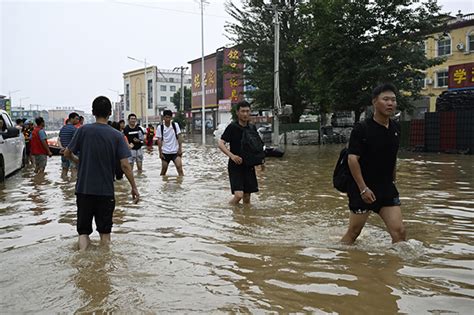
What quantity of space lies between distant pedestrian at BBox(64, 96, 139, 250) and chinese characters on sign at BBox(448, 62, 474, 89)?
17160mm

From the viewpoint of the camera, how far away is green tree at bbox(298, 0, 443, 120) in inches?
815

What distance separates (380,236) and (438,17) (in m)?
18.8

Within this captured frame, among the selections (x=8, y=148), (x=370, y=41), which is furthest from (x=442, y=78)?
(x=8, y=148)

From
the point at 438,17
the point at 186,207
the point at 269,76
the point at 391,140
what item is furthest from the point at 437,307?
the point at 269,76

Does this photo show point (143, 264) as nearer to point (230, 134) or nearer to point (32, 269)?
point (32, 269)

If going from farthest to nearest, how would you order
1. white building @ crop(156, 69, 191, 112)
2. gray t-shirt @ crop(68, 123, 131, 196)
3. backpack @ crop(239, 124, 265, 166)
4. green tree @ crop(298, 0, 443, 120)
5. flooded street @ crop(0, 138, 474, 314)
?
white building @ crop(156, 69, 191, 112) → green tree @ crop(298, 0, 443, 120) → backpack @ crop(239, 124, 265, 166) → gray t-shirt @ crop(68, 123, 131, 196) → flooded street @ crop(0, 138, 474, 314)

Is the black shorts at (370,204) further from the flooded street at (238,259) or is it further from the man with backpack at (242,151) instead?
the man with backpack at (242,151)

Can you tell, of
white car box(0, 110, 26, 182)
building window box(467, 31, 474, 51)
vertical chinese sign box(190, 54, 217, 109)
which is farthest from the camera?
vertical chinese sign box(190, 54, 217, 109)

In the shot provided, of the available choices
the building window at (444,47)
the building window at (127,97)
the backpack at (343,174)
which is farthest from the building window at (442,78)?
the building window at (127,97)

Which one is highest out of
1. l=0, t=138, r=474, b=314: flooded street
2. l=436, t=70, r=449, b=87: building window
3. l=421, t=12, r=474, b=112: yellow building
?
l=421, t=12, r=474, b=112: yellow building

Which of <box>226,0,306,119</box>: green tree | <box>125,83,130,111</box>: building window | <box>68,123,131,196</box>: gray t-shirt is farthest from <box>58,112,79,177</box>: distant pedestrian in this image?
<box>125,83,130,111</box>: building window

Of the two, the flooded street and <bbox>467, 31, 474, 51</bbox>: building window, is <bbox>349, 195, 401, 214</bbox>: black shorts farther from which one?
<bbox>467, 31, 474, 51</bbox>: building window

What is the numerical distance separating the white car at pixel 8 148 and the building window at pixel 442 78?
111 feet

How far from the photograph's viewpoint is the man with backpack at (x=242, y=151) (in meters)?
6.93
